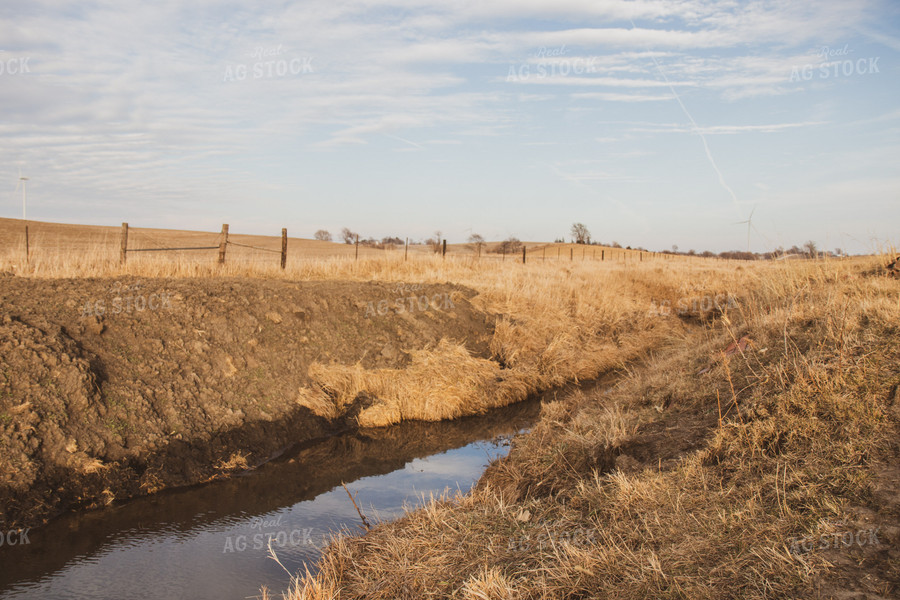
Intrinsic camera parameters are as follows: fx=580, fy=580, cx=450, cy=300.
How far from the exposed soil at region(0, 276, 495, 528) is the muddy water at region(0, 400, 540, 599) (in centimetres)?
37

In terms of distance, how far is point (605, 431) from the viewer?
5.75m

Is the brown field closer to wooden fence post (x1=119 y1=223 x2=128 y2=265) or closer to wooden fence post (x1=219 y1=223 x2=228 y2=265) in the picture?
wooden fence post (x1=119 y1=223 x2=128 y2=265)

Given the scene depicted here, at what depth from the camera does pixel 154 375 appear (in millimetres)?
7492

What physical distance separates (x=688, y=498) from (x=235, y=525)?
4209 mm

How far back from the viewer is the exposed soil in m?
5.95

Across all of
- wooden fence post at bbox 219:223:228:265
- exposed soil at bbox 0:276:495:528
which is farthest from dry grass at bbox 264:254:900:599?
wooden fence post at bbox 219:223:228:265

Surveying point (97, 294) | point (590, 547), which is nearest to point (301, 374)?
point (97, 294)

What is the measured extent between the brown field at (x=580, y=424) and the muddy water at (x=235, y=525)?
622mm

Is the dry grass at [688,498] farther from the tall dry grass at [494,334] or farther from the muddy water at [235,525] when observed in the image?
the tall dry grass at [494,334]

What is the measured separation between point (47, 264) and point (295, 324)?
5.80m

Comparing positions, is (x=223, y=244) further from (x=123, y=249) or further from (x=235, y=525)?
(x=235, y=525)

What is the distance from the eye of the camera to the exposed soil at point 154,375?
5.95 meters

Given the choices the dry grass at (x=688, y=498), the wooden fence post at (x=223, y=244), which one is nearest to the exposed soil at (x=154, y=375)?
the dry grass at (x=688, y=498)

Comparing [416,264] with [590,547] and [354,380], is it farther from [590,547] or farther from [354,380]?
[590,547]
